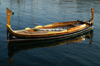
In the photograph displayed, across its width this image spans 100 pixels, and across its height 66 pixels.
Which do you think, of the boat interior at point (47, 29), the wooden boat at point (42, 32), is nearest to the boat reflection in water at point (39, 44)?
the wooden boat at point (42, 32)

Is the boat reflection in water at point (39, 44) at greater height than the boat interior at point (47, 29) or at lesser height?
lesser

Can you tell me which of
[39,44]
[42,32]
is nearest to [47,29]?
[42,32]

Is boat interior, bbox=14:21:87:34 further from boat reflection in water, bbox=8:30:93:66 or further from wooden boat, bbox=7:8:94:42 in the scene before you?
boat reflection in water, bbox=8:30:93:66

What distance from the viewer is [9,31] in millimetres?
28188

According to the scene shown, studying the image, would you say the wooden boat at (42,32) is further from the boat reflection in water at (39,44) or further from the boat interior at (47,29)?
the boat reflection in water at (39,44)

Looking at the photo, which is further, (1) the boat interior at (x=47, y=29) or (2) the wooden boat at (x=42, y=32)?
(1) the boat interior at (x=47, y=29)

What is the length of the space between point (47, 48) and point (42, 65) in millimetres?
7082

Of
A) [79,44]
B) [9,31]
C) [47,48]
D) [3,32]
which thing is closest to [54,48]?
[47,48]

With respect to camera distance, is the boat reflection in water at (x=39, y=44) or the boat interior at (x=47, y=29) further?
the boat interior at (x=47, y=29)

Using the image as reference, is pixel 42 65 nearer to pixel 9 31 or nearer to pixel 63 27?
pixel 9 31

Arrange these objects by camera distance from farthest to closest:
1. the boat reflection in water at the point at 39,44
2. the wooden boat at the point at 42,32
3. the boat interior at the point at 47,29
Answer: the boat interior at the point at 47,29, the wooden boat at the point at 42,32, the boat reflection in water at the point at 39,44

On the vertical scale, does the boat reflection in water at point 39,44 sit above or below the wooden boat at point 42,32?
below

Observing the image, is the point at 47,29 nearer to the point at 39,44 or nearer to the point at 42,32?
the point at 42,32

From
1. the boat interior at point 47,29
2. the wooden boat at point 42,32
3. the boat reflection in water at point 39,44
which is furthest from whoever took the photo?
Answer: the boat interior at point 47,29
